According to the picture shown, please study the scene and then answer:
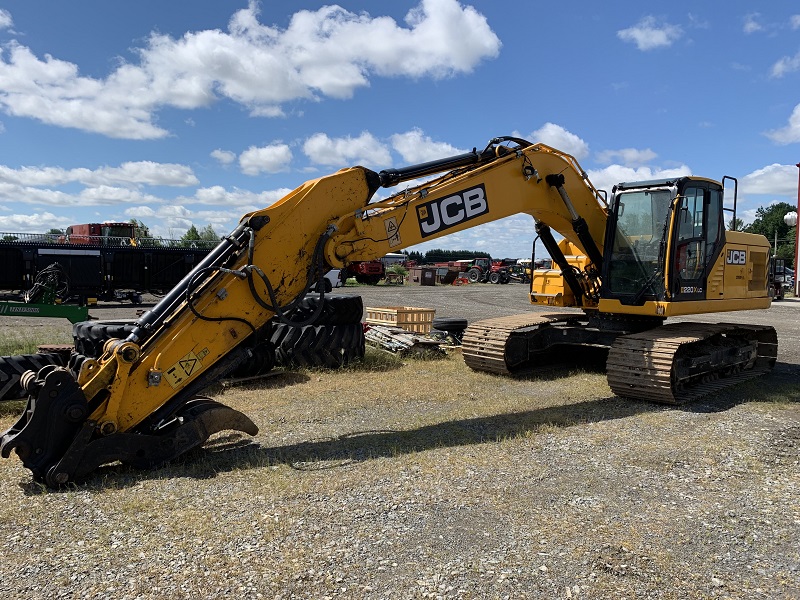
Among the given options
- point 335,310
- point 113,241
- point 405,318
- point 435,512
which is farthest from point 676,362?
point 113,241

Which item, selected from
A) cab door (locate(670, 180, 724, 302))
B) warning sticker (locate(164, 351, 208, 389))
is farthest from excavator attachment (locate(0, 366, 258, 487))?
cab door (locate(670, 180, 724, 302))

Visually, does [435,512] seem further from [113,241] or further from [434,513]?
[113,241]

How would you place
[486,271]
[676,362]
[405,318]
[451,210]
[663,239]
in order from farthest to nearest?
[486,271] → [405,318] → [663,239] → [676,362] → [451,210]

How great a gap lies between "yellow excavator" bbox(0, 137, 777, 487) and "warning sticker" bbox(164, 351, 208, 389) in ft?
0.03

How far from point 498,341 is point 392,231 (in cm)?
371

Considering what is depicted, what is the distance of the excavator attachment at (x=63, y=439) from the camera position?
4988mm

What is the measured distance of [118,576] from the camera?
11.9 feet

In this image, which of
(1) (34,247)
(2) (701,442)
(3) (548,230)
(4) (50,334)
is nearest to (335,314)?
(3) (548,230)

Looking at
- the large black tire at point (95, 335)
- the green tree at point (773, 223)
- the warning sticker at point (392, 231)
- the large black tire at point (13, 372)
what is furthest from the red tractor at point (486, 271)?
the green tree at point (773, 223)

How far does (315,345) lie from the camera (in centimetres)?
1029

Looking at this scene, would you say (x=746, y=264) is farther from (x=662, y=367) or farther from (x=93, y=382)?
(x=93, y=382)

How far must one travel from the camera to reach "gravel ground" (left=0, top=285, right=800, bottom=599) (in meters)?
3.66

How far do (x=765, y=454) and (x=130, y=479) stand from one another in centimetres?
586

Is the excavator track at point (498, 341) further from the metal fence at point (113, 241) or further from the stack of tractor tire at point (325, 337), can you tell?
the metal fence at point (113, 241)
